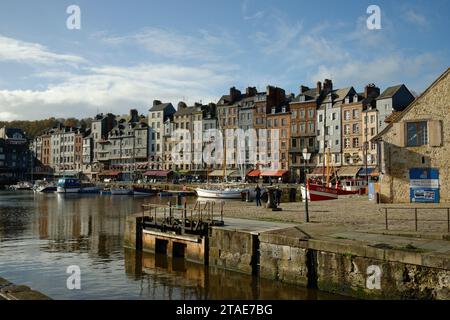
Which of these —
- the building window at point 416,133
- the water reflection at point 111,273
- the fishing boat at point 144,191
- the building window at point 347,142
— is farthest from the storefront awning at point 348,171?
the water reflection at point 111,273

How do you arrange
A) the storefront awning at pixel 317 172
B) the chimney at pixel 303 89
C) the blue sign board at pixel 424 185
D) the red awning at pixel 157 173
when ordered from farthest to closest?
the red awning at pixel 157 173, the chimney at pixel 303 89, the storefront awning at pixel 317 172, the blue sign board at pixel 424 185

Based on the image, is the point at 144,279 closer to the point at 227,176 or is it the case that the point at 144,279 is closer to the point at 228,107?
the point at 227,176

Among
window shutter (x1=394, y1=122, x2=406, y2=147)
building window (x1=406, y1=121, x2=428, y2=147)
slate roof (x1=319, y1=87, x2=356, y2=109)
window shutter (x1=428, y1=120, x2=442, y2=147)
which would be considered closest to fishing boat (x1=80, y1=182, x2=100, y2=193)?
slate roof (x1=319, y1=87, x2=356, y2=109)

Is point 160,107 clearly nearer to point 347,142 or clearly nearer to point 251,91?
point 251,91

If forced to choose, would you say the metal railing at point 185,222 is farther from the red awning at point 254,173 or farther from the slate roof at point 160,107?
the slate roof at point 160,107

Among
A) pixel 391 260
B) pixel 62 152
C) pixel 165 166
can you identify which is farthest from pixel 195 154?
pixel 391 260

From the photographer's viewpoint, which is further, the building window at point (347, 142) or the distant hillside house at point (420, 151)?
the building window at point (347, 142)

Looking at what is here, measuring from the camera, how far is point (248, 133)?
87375 mm

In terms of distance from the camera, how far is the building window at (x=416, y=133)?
99.0 feet

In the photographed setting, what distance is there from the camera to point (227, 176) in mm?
85625

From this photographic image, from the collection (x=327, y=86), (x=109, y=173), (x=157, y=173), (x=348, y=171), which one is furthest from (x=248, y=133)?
(x=109, y=173)

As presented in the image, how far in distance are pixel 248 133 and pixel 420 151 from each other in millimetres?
58047

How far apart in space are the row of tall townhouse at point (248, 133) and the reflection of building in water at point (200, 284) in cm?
3900

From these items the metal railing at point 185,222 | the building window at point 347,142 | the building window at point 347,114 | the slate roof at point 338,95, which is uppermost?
the slate roof at point 338,95
